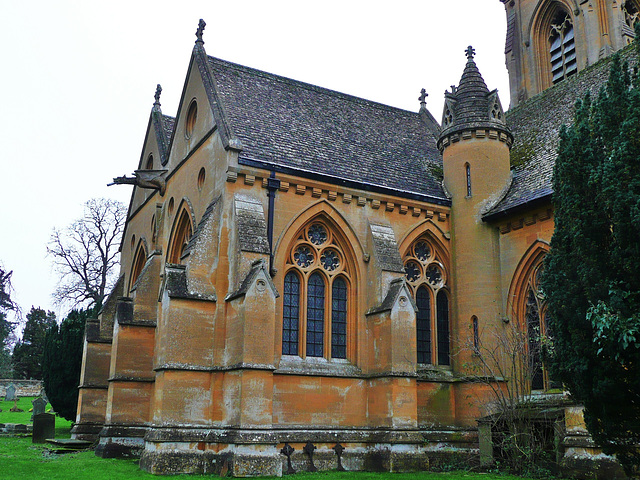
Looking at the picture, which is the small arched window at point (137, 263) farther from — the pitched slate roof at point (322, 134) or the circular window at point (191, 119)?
the pitched slate roof at point (322, 134)

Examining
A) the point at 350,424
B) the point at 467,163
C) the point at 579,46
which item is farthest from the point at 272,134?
→ the point at 579,46

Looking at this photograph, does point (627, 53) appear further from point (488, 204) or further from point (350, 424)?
point (350, 424)

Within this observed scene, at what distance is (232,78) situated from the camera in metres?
20.6

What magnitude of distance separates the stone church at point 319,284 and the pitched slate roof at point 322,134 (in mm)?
84

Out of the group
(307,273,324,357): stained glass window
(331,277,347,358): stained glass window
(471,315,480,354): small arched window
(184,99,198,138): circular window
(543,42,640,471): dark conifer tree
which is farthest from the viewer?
(184,99,198,138): circular window

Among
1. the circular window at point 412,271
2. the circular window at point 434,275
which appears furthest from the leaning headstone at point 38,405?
the circular window at point 434,275

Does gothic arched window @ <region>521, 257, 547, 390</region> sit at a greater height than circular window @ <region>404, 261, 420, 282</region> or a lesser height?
lesser

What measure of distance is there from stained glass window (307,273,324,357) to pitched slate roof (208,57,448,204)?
3038 mm

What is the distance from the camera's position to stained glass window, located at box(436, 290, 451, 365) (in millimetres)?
18906

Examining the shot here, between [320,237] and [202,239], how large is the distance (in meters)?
3.62

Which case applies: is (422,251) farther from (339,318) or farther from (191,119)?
(191,119)

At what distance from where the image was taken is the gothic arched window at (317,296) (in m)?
16.8

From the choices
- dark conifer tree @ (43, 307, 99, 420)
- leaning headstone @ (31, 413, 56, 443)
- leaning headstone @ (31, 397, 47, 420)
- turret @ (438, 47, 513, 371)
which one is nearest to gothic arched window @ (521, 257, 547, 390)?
turret @ (438, 47, 513, 371)

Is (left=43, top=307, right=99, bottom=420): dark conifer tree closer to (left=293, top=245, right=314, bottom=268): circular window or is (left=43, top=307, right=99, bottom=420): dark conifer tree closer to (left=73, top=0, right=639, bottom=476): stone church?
(left=73, top=0, right=639, bottom=476): stone church
